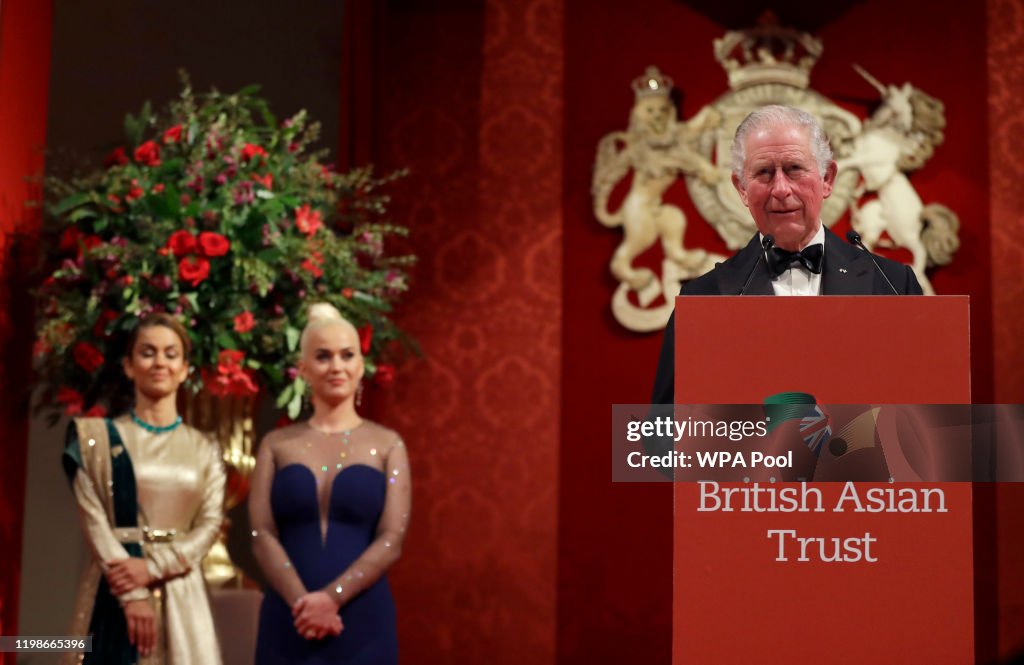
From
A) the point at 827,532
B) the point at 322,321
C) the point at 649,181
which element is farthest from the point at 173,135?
the point at 827,532

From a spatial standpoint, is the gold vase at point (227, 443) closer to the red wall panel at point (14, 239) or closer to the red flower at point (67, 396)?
the red flower at point (67, 396)

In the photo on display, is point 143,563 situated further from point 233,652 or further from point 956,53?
point 956,53

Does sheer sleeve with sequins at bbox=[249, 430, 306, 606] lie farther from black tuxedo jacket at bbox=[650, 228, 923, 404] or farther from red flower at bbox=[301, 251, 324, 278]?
black tuxedo jacket at bbox=[650, 228, 923, 404]

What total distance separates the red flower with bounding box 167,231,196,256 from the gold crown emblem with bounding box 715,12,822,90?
7.97 feet

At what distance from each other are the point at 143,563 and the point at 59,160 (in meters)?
1.81

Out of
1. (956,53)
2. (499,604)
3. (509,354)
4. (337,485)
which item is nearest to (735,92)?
(956,53)

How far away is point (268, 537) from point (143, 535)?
0.36 m

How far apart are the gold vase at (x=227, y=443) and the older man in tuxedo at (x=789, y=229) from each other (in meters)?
2.02

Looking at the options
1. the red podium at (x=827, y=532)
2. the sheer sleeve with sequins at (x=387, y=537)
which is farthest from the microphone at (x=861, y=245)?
the sheer sleeve with sequins at (x=387, y=537)

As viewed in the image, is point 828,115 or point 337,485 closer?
point 337,485

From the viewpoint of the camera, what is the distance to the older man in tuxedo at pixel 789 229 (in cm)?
219

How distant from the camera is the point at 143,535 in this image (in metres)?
3.45

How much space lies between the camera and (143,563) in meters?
3.39

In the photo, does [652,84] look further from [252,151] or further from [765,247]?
[765,247]
